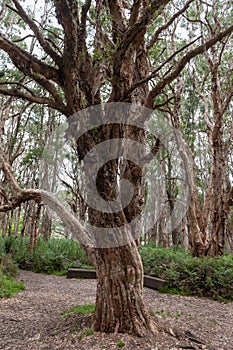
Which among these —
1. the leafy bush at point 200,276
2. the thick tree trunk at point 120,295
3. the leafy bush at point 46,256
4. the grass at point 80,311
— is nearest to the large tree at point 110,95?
the thick tree trunk at point 120,295

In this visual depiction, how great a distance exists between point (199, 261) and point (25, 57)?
19.7ft

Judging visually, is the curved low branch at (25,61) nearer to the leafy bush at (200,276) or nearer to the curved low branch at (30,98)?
the curved low branch at (30,98)

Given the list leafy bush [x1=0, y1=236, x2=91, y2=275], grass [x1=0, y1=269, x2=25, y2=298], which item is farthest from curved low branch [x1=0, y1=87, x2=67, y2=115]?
leafy bush [x1=0, y1=236, x2=91, y2=275]

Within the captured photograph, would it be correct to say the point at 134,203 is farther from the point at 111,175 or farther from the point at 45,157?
the point at 45,157

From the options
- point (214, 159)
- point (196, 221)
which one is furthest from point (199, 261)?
point (214, 159)

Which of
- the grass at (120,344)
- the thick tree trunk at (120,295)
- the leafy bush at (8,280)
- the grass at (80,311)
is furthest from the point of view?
the leafy bush at (8,280)

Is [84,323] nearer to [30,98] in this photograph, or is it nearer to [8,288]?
[30,98]

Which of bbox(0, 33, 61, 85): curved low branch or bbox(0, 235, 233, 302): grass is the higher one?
bbox(0, 33, 61, 85): curved low branch

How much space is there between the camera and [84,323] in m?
4.26

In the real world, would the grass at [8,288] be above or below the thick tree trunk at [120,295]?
below

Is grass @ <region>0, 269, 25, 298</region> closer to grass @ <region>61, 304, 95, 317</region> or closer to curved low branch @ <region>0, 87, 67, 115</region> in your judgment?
grass @ <region>61, 304, 95, 317</region>

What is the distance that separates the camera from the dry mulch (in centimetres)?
375

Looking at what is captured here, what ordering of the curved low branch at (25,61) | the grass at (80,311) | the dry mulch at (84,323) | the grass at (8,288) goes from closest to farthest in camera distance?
the dry mulch at (84,323), the curved low branch at (25,61), the grass at (80,311), the grass at (8,288)

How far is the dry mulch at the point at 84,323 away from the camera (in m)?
3.75
